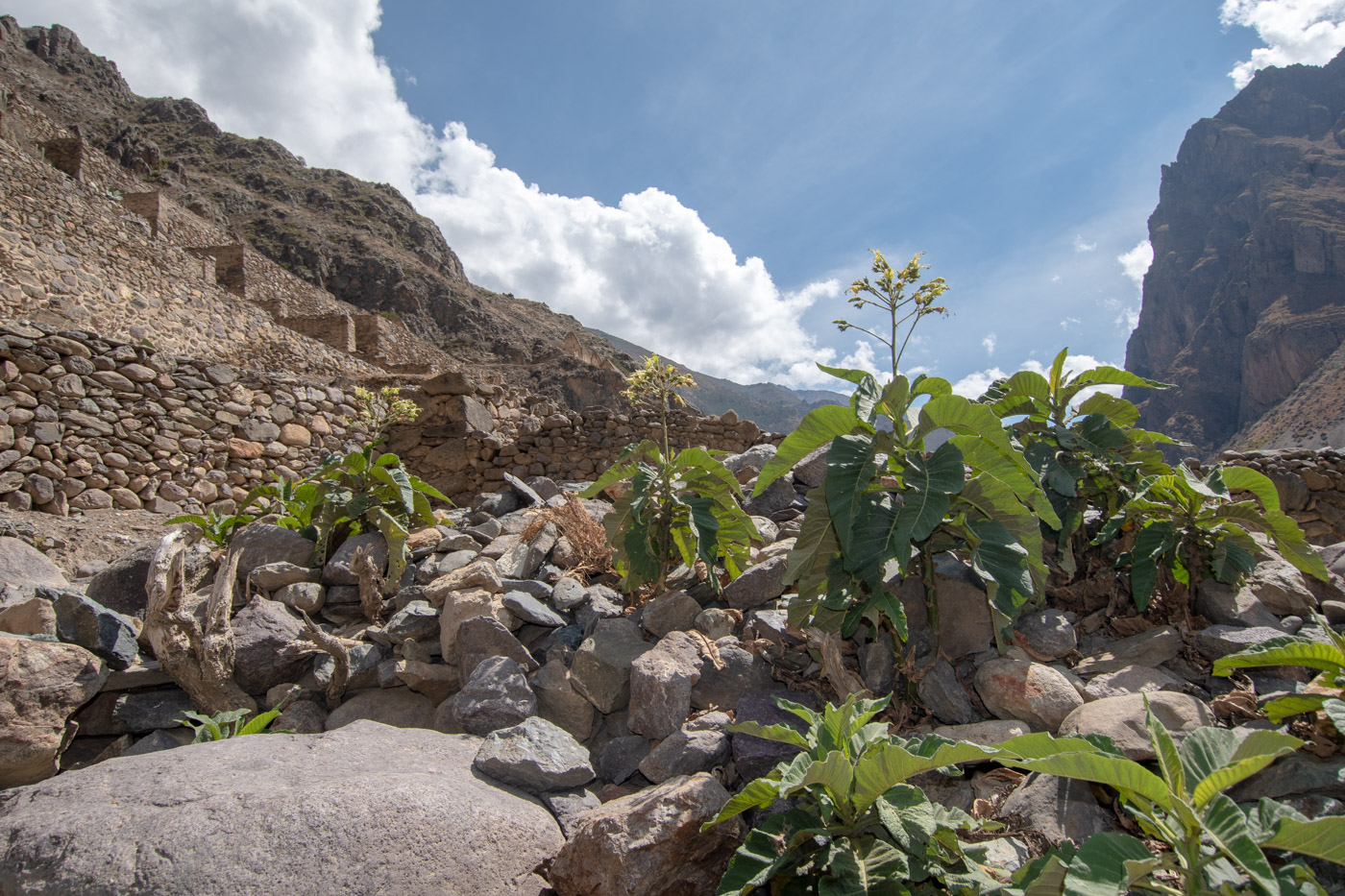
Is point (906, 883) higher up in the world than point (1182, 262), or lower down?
lower down

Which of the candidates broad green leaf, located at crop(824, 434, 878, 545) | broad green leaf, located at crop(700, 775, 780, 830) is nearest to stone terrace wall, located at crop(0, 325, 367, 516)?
broad green leaf, located at crop(824, 434, 878, 545)

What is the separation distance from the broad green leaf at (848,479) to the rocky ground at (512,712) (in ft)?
1.66

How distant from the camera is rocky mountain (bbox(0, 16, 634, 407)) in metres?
26.1

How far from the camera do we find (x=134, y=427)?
614cm

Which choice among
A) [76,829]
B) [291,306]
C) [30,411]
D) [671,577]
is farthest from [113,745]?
[291,306]

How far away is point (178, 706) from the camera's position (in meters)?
2.76

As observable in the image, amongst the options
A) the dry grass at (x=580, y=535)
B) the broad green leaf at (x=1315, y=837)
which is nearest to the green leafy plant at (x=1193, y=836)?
the broad green leaf at (x=1315, y=837)

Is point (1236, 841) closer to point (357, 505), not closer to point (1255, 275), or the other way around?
point (357, 505)

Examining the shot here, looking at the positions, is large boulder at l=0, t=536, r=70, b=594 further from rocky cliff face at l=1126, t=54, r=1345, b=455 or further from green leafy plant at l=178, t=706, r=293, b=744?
rocky cliff face at l=1126, t=54, r=1345, b=455

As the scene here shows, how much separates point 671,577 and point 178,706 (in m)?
2.29

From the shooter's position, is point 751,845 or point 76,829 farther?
point 76,829

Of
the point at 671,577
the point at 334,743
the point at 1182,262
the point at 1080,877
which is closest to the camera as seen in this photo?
the point at 1080,877

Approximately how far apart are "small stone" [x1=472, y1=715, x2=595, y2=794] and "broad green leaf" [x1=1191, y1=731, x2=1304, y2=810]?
1.77 m

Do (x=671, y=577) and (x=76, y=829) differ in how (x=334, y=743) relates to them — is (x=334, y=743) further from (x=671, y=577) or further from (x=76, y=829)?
(x=671, y=577)
